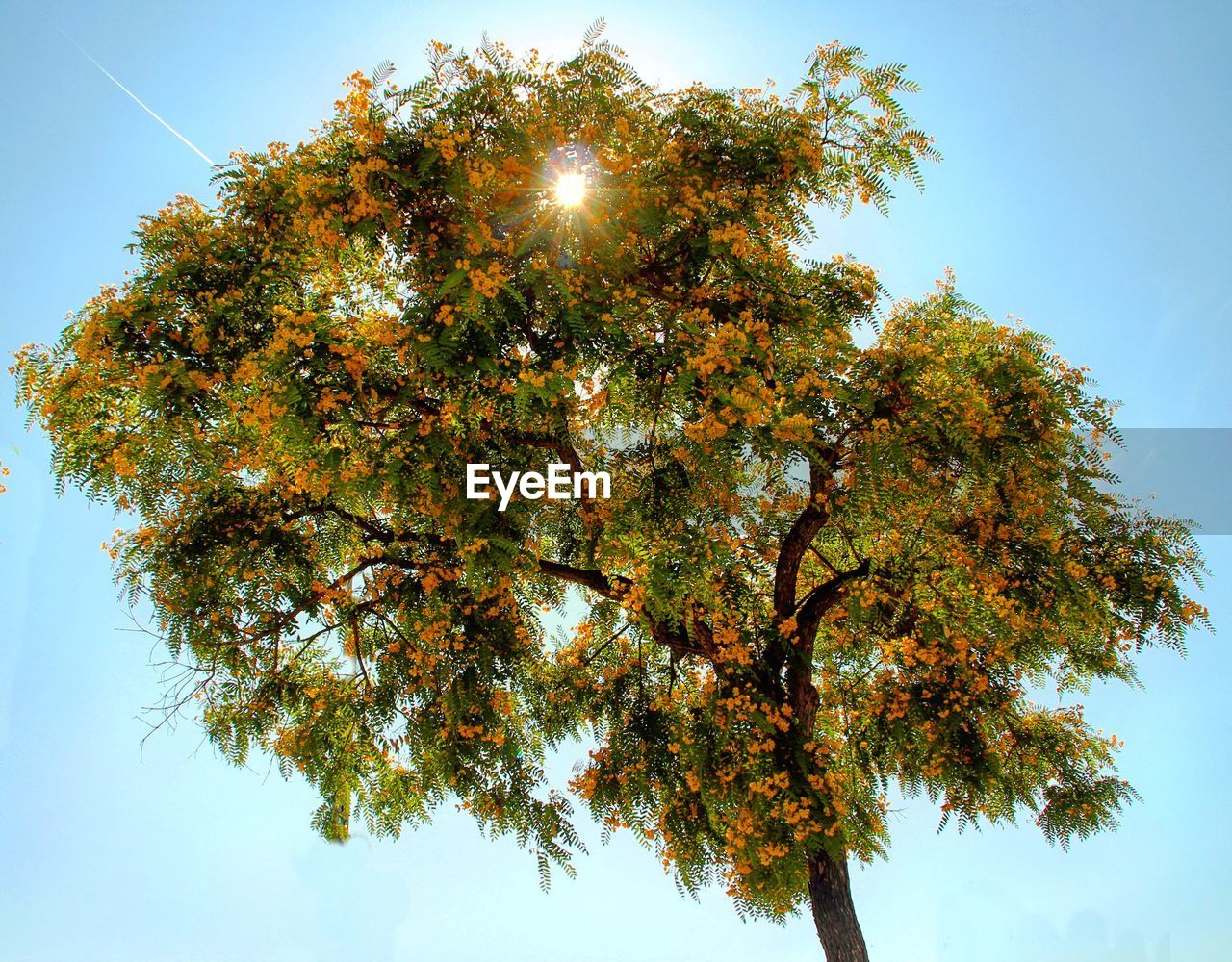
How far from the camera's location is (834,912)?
19.4 ft

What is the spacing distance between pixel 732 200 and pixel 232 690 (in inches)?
184

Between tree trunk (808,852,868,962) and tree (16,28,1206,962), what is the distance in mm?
23

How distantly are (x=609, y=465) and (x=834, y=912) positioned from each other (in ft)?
11.4

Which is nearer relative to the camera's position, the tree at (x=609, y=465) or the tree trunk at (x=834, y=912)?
the tree at (x=609, y=465)

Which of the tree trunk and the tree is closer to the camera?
the tree

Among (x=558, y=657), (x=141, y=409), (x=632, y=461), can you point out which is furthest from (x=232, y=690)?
(x=632, y=461)

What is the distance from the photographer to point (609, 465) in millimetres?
6426

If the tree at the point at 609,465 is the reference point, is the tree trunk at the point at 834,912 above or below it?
below

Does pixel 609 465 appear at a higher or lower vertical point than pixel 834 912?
higher

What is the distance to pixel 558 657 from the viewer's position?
7.34m

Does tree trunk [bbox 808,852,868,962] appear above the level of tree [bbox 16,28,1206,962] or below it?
below

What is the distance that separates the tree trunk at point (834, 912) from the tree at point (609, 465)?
2 cm

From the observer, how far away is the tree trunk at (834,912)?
586 cm

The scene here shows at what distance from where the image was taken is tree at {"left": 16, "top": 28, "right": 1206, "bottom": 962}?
16.1ft
